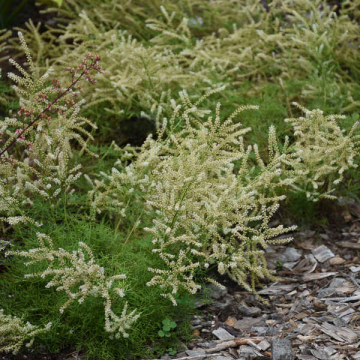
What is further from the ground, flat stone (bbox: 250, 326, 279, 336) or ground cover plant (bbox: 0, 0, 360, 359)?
ground cover plant (bbox: 0, 0, 360, 359)

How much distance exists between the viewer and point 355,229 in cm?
364

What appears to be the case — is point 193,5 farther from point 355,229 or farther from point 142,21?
point 355,229

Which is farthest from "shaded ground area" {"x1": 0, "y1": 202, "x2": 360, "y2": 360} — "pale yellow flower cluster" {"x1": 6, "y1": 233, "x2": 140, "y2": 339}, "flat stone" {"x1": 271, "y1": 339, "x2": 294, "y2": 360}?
"pale yellow flower cluster" {"x1": 6, "y1": 233, "x2": 140, "y2": 339}

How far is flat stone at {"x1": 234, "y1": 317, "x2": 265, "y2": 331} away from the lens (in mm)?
2803

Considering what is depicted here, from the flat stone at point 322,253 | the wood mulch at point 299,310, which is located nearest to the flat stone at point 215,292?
the wood mulch at point 299,310

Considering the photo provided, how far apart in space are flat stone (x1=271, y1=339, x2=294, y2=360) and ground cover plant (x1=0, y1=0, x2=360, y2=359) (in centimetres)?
49

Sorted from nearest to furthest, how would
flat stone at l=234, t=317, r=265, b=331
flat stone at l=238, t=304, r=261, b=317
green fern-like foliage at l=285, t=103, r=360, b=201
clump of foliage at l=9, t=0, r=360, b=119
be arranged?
1. flat stone at l=234, t=317, r=265, b=331
2. flat stone at l=238, t=304, r=261, b=317
3. green fern-like foliage at l=285, t=103, r=360, b=201
4. clump of foliage at l=9, t=0, r=360, b=119

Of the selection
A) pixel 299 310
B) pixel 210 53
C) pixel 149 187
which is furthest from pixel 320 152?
pixel 210 53

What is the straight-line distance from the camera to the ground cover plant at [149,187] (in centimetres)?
254

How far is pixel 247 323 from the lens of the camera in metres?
2.85

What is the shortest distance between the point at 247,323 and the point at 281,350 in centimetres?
44

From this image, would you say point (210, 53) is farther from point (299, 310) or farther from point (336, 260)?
point (299, 310)

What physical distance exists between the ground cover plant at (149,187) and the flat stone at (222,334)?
163 mm

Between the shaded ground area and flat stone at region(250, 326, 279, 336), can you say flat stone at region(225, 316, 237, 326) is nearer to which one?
the shaded ground area
